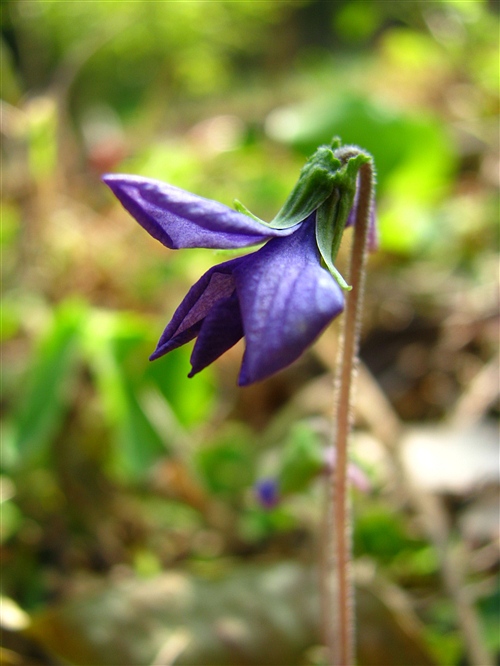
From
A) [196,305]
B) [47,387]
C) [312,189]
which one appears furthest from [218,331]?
[47,387]

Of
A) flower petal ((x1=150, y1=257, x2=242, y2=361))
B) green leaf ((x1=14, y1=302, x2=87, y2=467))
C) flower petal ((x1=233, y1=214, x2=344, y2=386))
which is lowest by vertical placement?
flower petal ((x1=233, y1=214, x2=344, y2=386))

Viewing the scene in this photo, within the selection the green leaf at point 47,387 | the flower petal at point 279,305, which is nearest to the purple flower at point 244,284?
the flower petal at point 279,305

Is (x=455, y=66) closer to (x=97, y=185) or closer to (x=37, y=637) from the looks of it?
(x=97, y=185)

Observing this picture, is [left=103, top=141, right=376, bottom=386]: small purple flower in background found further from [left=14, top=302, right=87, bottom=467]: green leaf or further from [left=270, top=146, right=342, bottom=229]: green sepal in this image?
[left=14, top=302, right=87, bottom=467]: green leaf

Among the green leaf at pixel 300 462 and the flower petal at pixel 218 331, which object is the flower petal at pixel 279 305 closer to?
the flower petal at pixel 218 331

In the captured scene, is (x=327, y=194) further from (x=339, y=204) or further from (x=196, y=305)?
(x=196, y=305)

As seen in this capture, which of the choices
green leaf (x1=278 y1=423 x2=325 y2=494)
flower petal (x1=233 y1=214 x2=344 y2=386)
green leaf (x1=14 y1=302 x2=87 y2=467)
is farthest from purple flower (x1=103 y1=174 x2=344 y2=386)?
green leaf (x1=14 y1=302 x2=87 y2=467)

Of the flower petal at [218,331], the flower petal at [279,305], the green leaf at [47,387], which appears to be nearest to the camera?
the flower petal at [279,305]
